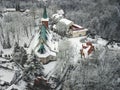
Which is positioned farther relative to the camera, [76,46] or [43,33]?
[76,46]

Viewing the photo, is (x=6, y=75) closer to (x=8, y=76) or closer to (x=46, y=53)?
(x=8, y=76)

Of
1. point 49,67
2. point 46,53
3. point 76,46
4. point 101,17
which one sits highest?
point 101,17

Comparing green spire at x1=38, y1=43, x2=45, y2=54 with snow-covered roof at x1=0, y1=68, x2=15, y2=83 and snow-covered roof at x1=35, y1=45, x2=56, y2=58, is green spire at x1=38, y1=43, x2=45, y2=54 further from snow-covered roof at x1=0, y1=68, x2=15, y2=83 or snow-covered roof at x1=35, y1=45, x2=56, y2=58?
snow-covered roof at x1=0, y1=68, x2=15, y2=83

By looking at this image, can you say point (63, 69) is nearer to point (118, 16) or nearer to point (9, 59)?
point (9, 59)

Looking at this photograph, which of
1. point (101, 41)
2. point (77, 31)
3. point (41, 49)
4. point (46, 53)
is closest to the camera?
point (41, 49)

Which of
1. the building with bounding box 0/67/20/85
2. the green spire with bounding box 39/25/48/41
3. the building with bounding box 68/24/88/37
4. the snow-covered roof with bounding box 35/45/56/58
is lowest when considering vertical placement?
the building with bounding box 0/67/20/85

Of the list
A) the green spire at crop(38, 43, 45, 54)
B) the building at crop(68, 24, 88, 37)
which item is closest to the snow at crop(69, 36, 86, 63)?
the building at crop(68, 24, 88, 37)

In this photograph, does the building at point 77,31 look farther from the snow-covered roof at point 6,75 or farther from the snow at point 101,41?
the snow-covered roof at point 6,75

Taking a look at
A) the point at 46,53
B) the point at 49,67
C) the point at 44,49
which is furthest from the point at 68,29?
the point at 49,67

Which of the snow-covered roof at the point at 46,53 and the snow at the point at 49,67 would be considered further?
the snow-covered roof at the point at 46,53

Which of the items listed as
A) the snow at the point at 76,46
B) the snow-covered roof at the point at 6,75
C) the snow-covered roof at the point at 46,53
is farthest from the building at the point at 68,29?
the snow-covered roof at the point at 6,75
